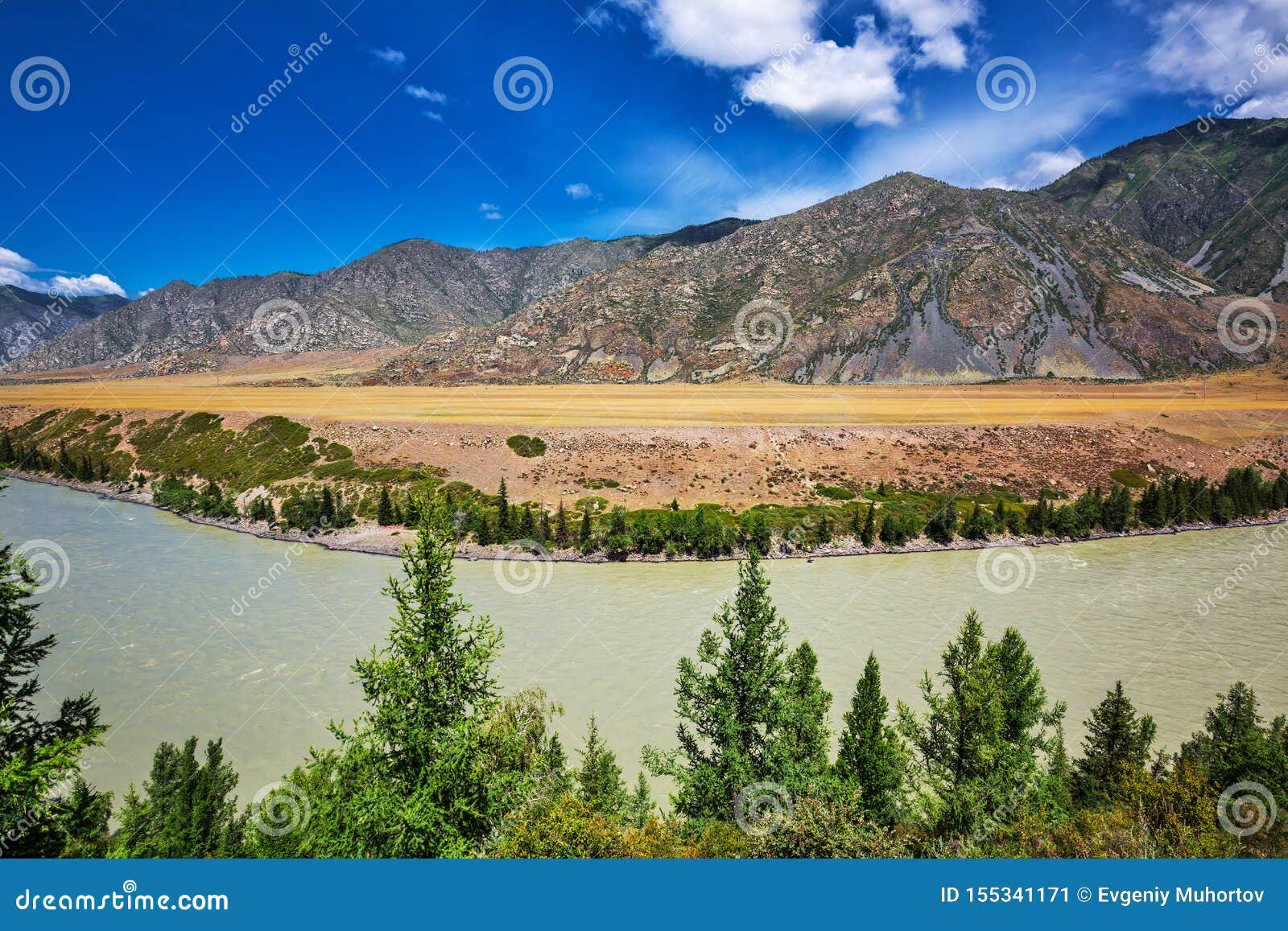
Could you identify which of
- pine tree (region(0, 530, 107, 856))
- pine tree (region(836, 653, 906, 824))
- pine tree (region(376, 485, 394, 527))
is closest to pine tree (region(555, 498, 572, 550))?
pine tree (region(376, 485, 394, 527))

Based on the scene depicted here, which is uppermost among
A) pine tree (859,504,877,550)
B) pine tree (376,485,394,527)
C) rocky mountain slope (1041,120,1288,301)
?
rocky mountain slope (1041,120,1288,301)

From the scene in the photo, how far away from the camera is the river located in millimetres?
20281

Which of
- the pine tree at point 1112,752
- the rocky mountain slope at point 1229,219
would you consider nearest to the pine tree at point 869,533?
the pine tree at point 1112,752

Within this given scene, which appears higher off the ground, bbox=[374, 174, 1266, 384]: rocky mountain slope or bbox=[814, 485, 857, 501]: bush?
bbox=[374, 174, 1266, 384]: rocky mountain slope

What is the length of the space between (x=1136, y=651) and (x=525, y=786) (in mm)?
27006

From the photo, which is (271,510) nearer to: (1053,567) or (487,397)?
(487,397)

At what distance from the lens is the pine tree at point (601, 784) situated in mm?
12445

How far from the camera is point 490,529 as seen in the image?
39.1 meters

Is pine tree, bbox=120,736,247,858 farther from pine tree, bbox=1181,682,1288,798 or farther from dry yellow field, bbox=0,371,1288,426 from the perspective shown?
dry yellow field, bbox=0,371,1288,426

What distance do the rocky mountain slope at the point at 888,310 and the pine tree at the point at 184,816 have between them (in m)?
97.2

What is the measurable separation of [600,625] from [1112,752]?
18.5m

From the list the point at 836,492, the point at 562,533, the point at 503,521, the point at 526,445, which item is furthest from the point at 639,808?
the point at 526,445

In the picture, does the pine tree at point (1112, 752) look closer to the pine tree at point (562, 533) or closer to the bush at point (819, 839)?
the bush at point (819, 839)

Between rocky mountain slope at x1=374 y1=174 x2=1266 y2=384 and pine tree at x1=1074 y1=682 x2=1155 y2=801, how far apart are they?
3458 inches
